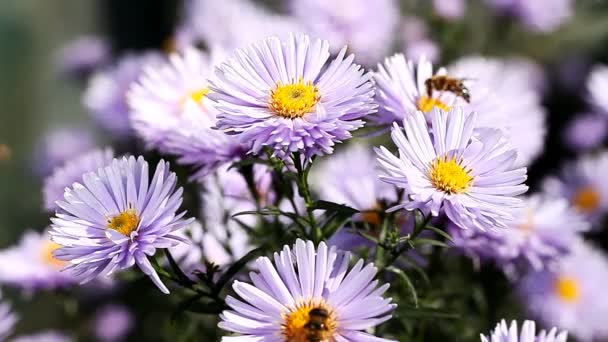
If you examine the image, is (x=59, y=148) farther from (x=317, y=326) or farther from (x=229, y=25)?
(x=317, y=326)

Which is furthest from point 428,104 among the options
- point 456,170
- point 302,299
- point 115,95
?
point 115,95

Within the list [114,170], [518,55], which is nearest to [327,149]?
[114,170]

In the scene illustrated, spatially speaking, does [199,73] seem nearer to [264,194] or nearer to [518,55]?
[264,194]

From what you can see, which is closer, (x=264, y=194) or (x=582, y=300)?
(x=264, y=194)

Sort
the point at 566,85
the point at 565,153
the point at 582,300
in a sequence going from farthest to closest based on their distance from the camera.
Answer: the point at 566,85
the point at 565,153
the point at 582,300

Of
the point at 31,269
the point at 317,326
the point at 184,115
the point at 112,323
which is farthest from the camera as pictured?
the point at 112,323

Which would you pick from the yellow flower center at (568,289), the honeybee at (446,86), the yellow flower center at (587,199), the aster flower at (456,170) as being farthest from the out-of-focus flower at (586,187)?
the aster flower at (456,170)

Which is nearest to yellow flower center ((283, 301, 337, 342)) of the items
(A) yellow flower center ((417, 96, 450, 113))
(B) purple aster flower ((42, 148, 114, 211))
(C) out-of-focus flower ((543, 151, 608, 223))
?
(A) yellow flower center ((417, 96, 450, 113))

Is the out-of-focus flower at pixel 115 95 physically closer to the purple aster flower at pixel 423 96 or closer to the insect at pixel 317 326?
the purple aster flower at pixel 423 96
